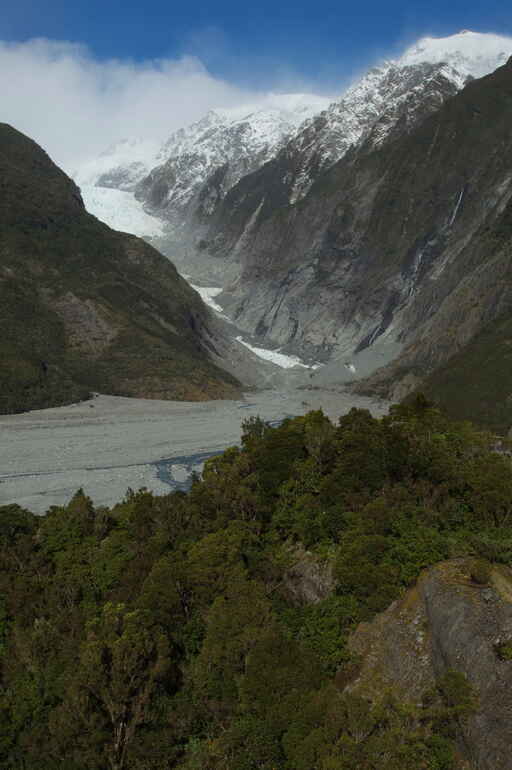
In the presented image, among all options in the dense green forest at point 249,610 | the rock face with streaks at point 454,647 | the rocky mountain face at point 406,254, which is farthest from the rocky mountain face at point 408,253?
the rock face with streaks at point 454,647

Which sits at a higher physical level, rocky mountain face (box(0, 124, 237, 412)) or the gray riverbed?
rocky mountain face (box(0, 124, 237, 412))

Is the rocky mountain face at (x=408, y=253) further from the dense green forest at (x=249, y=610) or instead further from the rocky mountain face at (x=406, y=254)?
the dense green forest at (x=249, y=610)

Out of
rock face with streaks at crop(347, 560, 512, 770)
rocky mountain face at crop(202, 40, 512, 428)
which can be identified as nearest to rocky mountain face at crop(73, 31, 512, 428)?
rocky mountain face at crop(202, 40, 512, 428)

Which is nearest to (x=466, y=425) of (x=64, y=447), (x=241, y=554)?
(x=241, y=554)

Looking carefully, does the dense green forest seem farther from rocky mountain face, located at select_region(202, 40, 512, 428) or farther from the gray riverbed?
rocky mountain face, located at select_region(202, 40, 512, 428)

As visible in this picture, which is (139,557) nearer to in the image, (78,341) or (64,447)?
(64,447)

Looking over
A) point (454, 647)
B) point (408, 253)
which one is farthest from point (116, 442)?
point (408, 253)

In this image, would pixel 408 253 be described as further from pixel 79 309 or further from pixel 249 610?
pixel 249 610
